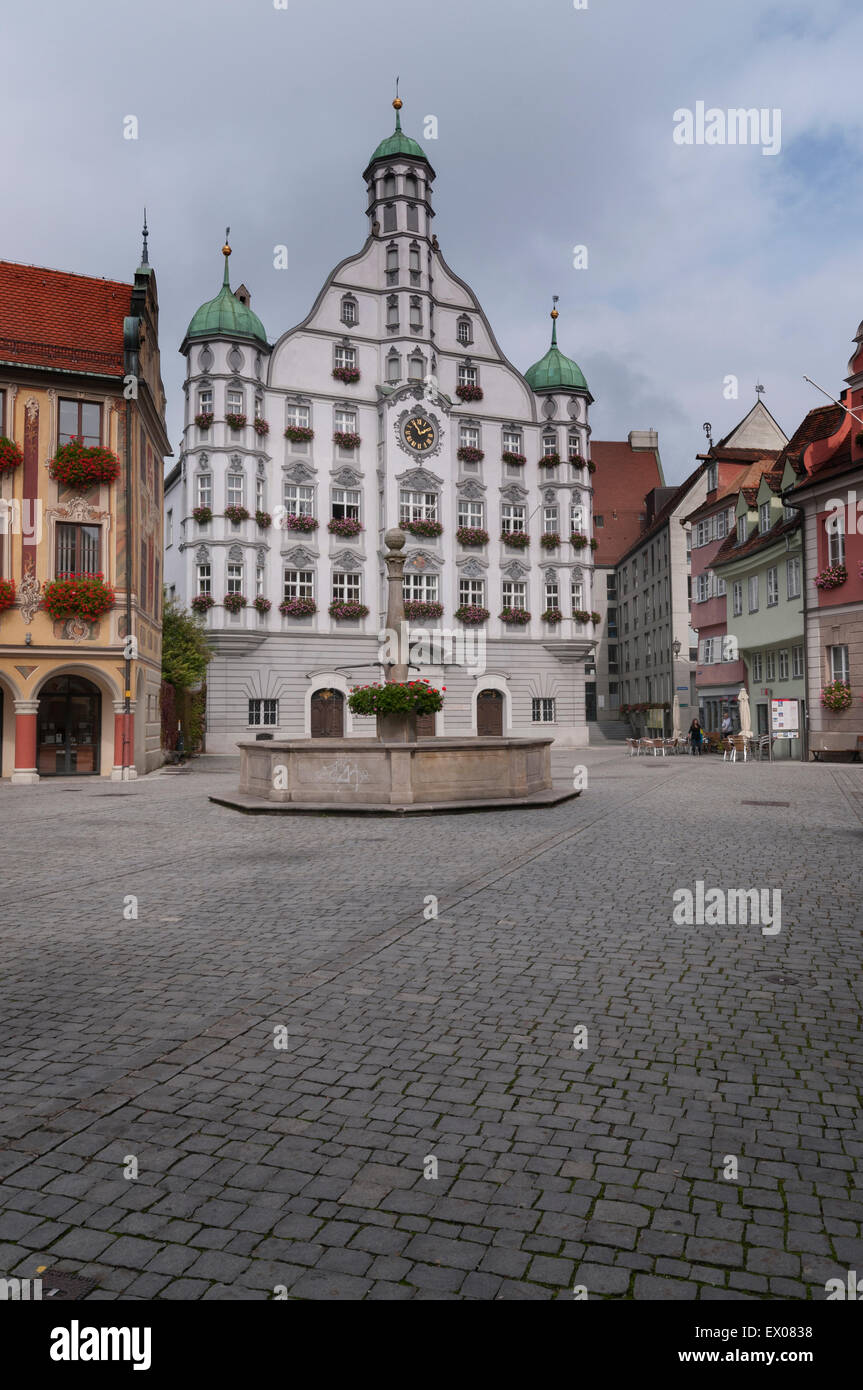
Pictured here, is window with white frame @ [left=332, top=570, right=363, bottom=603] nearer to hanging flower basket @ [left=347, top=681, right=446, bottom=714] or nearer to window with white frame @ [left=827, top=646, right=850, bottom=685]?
window with white frame @ [left=827, top=646, right=850, bottom=685]

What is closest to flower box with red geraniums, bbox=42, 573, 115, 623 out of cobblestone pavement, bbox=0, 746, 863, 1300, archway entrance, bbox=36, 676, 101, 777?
archway entrance, bbox=36, 676, 101, 777

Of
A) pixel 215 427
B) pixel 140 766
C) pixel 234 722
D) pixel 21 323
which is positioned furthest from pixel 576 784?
pixel 215 427

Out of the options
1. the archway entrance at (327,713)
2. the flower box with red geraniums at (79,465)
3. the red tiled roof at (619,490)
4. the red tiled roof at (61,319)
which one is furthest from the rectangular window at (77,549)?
the red tiled roof at (619,490)

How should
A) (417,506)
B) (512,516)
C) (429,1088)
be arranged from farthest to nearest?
(512,516)
(417,506)
(429,1088)

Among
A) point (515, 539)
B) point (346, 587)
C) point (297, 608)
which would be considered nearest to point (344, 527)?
point (346, 587)

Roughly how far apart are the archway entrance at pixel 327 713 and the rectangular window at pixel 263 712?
176cm

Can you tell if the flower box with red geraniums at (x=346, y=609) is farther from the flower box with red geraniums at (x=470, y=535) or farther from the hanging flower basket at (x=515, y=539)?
the hanging flower basket at (x=515, y=539)

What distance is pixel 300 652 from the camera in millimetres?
44656

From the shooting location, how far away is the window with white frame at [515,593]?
49219 millimetres

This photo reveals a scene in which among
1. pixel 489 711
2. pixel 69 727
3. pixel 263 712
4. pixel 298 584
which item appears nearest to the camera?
pixel 69 727

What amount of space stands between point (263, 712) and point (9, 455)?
19.0 m

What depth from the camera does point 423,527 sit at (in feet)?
153

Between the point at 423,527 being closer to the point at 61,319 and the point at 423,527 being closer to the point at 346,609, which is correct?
the point at 346,609

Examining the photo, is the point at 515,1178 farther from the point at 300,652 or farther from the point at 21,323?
the point at 300,652
